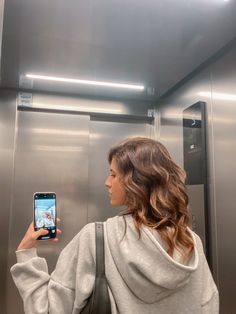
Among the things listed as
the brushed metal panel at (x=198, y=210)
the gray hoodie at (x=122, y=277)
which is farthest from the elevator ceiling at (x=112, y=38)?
the gray hoodie at (x=122, y=277)

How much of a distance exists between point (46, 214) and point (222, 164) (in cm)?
102

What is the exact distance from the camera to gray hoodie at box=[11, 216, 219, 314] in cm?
71

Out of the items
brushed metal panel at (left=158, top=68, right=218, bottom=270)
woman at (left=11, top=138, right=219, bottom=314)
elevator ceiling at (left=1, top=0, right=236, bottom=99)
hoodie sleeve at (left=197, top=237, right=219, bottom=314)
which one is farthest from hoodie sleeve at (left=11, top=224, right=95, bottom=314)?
brushed metal panel at (left=158, top=68, right=218, bottom=270)

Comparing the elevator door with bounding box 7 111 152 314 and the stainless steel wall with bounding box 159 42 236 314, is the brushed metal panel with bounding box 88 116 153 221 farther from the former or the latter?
the stainless steel wall with bounding box 159 42 236 314

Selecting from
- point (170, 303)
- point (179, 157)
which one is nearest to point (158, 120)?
point (179, 157)

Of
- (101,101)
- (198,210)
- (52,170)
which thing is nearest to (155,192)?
(198,210)

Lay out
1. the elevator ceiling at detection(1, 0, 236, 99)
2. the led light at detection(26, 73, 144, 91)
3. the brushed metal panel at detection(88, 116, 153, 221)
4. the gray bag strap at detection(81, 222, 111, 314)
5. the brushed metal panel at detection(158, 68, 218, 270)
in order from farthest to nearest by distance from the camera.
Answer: the brushed metal panel at detection(88, 116, 153, 221), the led light at detection(26, 73, 144, 91), the brushed metal panel at detection(158, 68, 218, 270), the elevator ceiling at detection(1, 0, 236, 99), the gray bag strap at detection(81, 222, 111, 314)

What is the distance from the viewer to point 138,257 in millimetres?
706

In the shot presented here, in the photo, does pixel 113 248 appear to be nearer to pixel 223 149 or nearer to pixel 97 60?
pixel 223 149

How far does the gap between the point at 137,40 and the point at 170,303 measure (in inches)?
51.3

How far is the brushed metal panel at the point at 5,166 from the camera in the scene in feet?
6.91

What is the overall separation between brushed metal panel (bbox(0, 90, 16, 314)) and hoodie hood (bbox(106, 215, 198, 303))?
5.25 ft

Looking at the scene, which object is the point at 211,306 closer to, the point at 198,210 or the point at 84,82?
the point at 198,210

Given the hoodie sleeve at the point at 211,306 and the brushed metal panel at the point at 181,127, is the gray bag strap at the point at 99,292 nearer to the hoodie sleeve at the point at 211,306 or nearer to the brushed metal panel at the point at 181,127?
the hoodie sleeve at the point at 211,306
